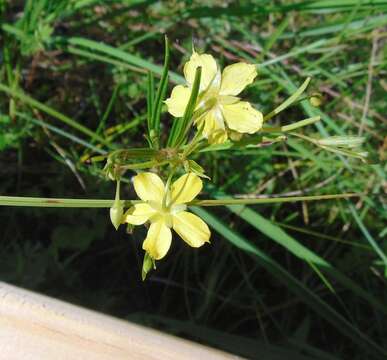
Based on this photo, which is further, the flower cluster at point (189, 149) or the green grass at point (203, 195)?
the green grass at point (203, 195)

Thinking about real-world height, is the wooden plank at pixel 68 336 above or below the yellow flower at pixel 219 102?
below

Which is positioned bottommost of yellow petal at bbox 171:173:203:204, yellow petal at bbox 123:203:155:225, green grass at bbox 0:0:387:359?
green grass at bbox 0:0:387:359

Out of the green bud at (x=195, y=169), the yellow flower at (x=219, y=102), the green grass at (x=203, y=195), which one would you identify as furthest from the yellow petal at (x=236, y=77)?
the green grass at (x=203, y=195)

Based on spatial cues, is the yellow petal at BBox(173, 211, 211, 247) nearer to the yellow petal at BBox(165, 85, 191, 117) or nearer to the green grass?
the yellow petal at BBox(165, 85, 191, 117)

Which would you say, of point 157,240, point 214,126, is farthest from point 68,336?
point 214,126

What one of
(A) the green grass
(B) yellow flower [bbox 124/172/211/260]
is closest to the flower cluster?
(B) yellow flower [bbox 124/172/211/260]

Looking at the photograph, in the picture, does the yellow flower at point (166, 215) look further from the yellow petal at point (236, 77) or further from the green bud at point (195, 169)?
the yellow petal at point (236, 77)

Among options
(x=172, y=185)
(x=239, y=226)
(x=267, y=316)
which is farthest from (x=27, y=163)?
(x=172, y=185)
